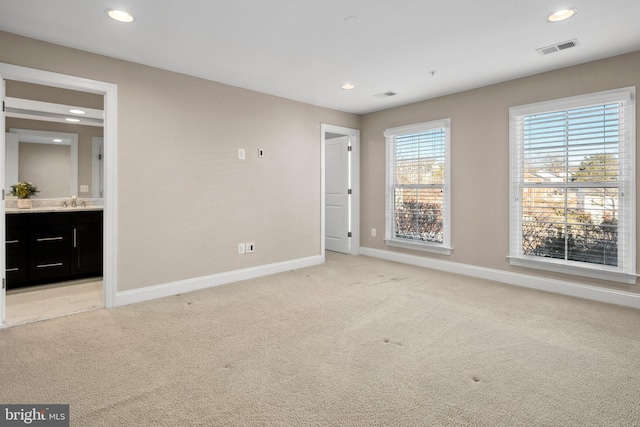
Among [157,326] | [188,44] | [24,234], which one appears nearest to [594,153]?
[188,44]

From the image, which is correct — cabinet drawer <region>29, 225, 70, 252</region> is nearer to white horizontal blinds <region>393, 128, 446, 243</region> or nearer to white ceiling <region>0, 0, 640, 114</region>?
white ceiling <region>0, 0, 640, 114</region>

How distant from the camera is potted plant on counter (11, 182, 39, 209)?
13.4 feet

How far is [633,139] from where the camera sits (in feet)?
10.3

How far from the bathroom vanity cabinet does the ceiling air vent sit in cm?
517

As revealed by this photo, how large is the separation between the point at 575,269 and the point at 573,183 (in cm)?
89

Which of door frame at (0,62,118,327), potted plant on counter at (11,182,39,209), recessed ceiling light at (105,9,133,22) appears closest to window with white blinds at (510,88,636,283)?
recessed ceiling light at (105,9,133,22)

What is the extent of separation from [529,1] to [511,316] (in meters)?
2.44

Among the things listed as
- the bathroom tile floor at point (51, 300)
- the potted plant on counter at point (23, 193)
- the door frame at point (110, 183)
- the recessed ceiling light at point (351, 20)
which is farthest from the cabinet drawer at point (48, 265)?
the recessed ceiling light at point (351, 20)

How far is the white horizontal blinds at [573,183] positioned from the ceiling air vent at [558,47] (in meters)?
0.76

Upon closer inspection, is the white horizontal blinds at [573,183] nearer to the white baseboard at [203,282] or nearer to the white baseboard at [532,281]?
the white baseboard at [532,281]

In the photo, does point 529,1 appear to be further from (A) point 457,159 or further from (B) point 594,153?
(A) point 457,159

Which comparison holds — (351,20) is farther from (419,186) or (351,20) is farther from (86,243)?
(86,243)

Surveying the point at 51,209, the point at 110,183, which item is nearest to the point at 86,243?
the point at 51,209

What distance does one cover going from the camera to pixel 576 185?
3.49 meters
